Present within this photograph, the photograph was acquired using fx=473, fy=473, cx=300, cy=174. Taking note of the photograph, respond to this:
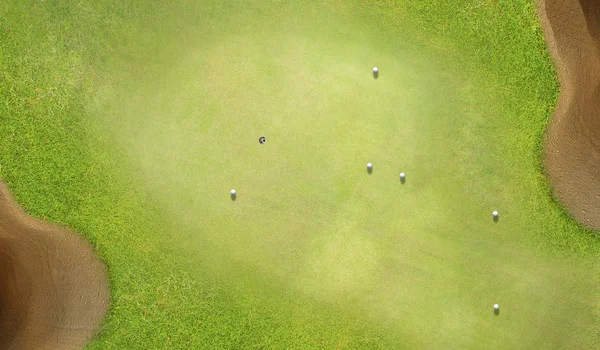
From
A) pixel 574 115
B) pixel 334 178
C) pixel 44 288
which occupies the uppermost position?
pixel 574 115

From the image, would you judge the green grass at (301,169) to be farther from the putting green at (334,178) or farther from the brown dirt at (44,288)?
the brown dirt at (44,288)

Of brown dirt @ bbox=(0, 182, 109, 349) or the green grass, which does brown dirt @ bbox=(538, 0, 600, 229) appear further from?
brown dirt @ bbox=(0, 182, 109, 349)

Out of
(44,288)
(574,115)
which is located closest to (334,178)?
(574,115)

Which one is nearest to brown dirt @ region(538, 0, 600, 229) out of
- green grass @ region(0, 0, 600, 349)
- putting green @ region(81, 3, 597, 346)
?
green grass @ region(0, 0, 600, 349)

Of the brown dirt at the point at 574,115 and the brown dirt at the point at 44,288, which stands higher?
the brown dirt at the point at 574,115

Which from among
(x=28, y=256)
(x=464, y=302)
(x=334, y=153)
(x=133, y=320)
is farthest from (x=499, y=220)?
(x=28, y=256)

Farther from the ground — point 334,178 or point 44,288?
point 334,178

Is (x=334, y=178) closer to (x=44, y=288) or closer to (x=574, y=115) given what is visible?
(x=574, y=115)

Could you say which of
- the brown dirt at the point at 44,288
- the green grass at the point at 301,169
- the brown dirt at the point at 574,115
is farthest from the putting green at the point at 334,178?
the brown dirt at the point at 44,288
